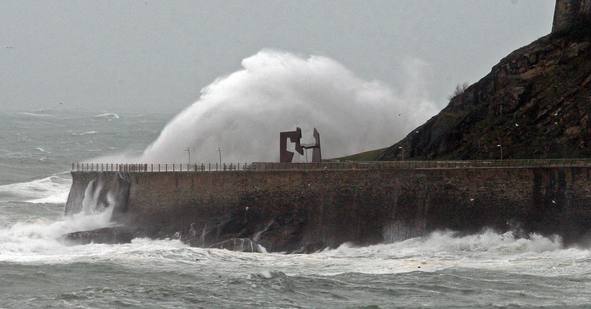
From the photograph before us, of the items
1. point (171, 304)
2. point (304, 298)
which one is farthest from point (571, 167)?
point (171, 304)

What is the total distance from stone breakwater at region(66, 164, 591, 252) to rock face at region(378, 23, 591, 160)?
5.25 metres

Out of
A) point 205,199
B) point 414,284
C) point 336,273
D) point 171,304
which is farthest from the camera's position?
point 205,199

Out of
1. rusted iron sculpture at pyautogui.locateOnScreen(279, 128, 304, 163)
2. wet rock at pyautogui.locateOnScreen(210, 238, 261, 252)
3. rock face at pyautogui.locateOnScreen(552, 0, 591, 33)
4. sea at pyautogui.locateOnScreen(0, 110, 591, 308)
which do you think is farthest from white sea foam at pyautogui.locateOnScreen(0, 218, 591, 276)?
rock face at pyautogui.locateOnScreen(552, 0, 591, 33)

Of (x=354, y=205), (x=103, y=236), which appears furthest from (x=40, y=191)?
(x=354, y=205)

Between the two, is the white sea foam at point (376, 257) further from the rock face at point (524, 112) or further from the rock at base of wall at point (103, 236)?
the rock face at point (524, 112)

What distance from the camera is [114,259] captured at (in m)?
48.9

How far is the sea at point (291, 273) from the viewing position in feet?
124

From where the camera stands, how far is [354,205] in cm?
5231

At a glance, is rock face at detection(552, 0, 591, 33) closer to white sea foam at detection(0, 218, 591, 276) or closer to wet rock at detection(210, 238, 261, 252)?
white sea foam at detection(0, 218, 591, 276)

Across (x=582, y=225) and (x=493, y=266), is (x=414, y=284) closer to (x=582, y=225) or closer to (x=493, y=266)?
(x=493, y=266)

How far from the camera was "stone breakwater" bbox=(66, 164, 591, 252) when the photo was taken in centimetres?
4909

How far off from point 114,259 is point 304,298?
13.0 meters

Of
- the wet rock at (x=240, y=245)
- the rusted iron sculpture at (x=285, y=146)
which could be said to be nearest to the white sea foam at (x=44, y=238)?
the wet rock at (x=240, y=245)

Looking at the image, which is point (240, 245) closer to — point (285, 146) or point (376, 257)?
point (376, 257)
